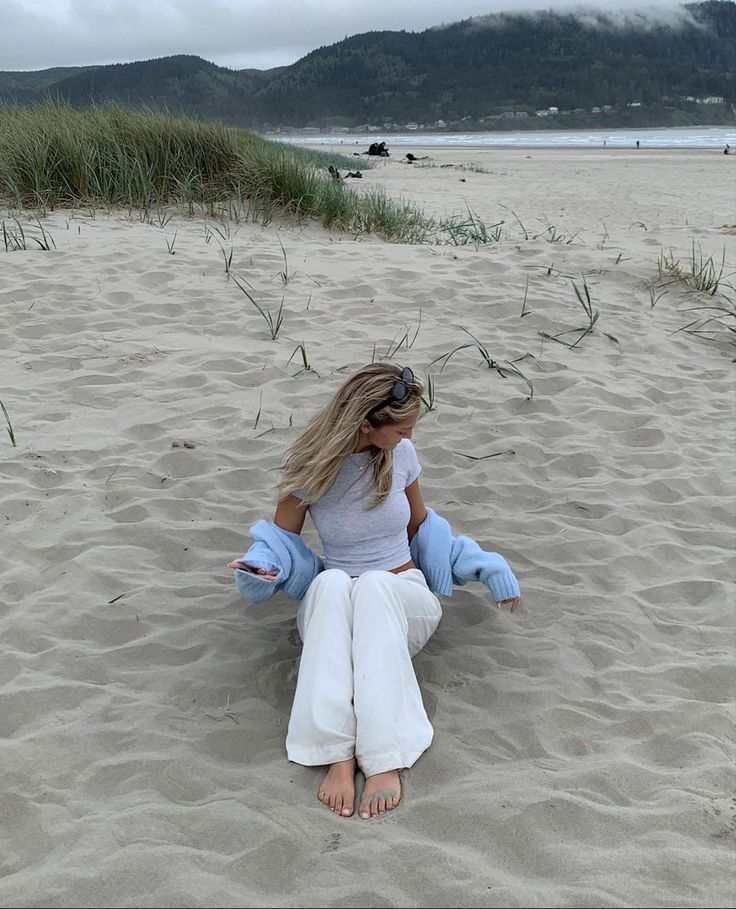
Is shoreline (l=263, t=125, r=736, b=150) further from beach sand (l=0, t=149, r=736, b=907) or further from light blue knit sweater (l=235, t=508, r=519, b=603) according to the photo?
light blue knit sweater (l=235, t=508, r=519, b=603)

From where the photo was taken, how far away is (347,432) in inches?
97.7

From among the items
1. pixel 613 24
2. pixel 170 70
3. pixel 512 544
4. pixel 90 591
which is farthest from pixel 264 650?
pixel 613 24

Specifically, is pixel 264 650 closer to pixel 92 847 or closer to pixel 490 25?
pixel 92 847

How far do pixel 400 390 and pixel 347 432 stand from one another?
→ 0.70ft

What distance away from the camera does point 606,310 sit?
5.93 metres

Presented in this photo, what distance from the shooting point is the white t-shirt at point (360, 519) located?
8.54ft

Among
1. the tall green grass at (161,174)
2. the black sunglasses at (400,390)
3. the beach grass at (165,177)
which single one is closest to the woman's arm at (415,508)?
the black sunglasses at (400,390)

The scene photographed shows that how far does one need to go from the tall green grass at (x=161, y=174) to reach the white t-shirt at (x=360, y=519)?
576 cm

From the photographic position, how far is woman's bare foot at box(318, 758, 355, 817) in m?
2.08

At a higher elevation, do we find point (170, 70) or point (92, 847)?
point (170, 70)

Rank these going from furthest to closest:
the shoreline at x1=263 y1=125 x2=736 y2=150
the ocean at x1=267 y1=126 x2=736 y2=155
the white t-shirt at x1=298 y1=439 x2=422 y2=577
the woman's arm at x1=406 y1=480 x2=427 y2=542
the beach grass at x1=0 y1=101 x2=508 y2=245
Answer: the shoreline at x1=263 y1=125 x2=736 y2=150, the ocean at x1=267 y1=126 x2=736 y2=155, the beach grass at x1=0 y1=101 x2=508 y2=245, the woman's arm at x1=406 y1=480 x2=427 y2=542, the white t-shirt at x1=298 y1=439 x2=422 y2=577

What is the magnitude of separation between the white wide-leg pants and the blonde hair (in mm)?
303

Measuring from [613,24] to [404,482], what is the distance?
432 ft

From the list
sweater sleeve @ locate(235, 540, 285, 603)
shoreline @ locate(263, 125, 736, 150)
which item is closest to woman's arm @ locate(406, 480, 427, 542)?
sweater sleeve @ locate(235, 540, 285, 603)
